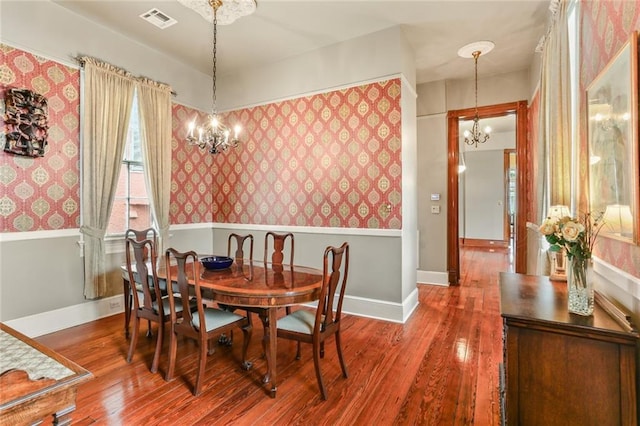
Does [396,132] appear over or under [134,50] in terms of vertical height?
under

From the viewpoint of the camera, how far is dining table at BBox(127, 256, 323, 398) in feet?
6.81

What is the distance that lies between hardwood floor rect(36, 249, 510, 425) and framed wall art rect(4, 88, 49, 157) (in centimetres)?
178

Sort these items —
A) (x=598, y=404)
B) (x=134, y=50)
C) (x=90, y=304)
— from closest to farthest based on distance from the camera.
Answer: (x=598, y=404) → (x=90, y=304) → (x=134, y=50)

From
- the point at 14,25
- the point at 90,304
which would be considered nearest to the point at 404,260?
the point at 90,304

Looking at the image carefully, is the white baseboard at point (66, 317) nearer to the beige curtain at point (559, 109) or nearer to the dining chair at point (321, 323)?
the dining chair at point (321, 323)

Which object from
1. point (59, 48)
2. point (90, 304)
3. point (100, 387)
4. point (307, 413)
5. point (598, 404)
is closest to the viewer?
point (598, 404)

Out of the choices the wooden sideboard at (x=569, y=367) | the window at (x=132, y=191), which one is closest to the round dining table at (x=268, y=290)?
the wooden sideboard at (x=569, y=367)

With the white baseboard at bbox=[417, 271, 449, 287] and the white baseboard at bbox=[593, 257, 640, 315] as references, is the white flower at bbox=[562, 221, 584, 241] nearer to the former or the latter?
the white baseboard at bbox=[593, 257, 640, 315]

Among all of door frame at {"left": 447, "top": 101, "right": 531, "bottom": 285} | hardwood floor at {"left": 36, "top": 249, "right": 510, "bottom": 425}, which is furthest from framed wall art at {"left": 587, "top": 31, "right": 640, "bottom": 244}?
door frame at {"left": 447, "top": 101, "right": 531, "bottom": 285}

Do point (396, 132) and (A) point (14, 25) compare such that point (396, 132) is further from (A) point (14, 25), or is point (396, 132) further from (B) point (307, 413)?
(A) point (14, 25)

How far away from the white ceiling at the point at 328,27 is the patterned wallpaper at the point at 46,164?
73 cm

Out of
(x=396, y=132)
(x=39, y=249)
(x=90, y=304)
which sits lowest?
(x=90, y=304)

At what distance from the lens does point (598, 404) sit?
134cm

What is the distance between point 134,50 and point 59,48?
817 millimetres
